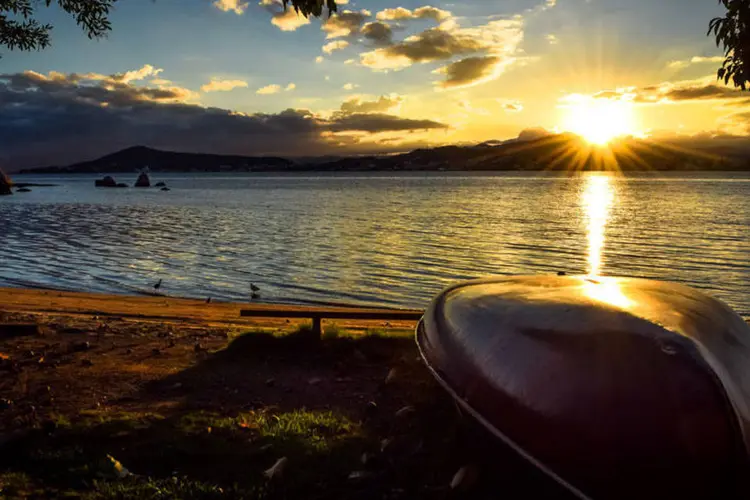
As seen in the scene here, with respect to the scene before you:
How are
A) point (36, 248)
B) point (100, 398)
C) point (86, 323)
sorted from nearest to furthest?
point (100, 398) < point (86, 323) < point (36, 248)

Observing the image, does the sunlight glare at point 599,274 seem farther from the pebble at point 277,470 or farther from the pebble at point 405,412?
the pebble at point 277,470

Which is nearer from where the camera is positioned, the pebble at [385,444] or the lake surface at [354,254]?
the pebble at [385,444]

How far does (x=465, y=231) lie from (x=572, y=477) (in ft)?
120

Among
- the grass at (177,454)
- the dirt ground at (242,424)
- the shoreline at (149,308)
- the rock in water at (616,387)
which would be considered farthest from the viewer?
the shoreline at (149,308)

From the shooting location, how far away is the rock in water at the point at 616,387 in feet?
11.8

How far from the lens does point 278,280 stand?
22.2m

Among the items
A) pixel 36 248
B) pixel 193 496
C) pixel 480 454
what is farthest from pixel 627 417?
pixel 36 248

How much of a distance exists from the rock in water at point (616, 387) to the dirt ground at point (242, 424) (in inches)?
26.3

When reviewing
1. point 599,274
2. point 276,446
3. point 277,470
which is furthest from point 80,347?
point 599,274

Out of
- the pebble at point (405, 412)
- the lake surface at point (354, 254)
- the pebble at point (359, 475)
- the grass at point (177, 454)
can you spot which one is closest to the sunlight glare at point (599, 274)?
the lake surface at point (354, 254)

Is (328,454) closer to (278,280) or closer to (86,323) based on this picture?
(86,323)

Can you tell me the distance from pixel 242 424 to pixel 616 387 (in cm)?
379

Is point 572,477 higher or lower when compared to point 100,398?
higher

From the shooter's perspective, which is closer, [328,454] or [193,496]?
[193,496]
